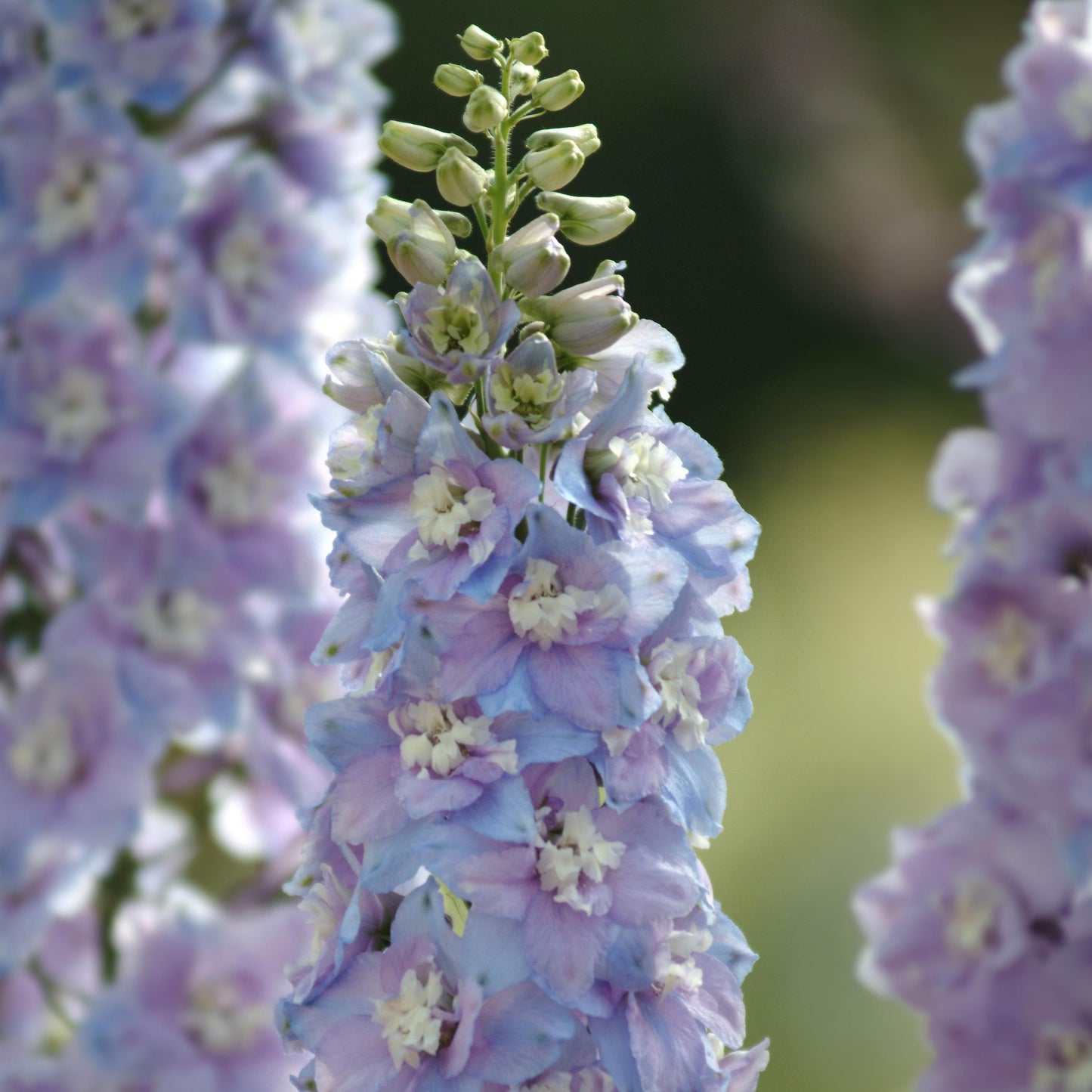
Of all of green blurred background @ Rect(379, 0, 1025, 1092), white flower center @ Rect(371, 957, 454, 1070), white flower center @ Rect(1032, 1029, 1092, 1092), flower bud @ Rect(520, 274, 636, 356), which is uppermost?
green blurred background @ Rect(379, 0, 1025, 1092)

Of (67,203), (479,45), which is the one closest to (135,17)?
(67,203)

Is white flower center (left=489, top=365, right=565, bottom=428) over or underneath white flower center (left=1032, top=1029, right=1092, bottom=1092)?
over

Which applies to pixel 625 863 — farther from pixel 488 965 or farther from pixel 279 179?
pixel 279 179

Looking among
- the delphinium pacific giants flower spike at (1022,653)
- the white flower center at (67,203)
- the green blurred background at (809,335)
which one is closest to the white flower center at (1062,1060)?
the delphinium pacific giants flower spike at (1022,653)

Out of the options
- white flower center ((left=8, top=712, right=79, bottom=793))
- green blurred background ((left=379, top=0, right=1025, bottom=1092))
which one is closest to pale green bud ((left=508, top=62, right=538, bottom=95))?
white flower center ((left=8, top=712, right=79, bottom=793))

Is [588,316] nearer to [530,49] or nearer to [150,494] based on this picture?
[530,49]

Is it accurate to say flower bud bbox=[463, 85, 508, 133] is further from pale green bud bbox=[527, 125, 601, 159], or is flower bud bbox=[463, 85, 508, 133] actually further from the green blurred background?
the green blurred background
